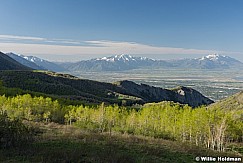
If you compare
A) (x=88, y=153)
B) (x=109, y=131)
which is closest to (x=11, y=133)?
(x=88, y=153)

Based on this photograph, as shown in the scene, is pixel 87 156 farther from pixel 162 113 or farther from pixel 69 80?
pixel 69 80

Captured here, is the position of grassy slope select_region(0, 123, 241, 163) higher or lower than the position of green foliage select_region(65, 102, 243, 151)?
higher

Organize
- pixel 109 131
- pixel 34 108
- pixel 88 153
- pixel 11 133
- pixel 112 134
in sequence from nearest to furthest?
pixel 88 153 → pixel 11 133 → pixel 112 134 → pixel 109 131 → pixel 34 108

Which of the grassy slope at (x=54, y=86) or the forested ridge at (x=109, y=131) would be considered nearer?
the forested ridge at (x=109, y=131)

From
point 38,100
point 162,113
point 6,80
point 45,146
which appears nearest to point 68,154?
point 45,146

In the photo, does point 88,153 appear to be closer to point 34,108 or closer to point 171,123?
point 171,123

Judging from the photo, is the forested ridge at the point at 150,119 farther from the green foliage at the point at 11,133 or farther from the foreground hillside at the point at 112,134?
the green foliage at the point at 11,133

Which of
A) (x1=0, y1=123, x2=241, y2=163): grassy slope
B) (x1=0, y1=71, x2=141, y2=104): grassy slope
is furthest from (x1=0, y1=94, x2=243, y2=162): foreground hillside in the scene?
(x1=0, y1=71, x2=141, y2=104): grassy slope

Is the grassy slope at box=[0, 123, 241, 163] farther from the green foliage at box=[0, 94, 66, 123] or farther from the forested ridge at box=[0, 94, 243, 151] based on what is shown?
the green foliage at box=[0, 94, 66, 123]

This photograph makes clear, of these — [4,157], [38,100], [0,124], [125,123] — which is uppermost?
[0,124]

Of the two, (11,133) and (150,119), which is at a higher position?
(11,133)

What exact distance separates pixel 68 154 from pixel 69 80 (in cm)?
16954

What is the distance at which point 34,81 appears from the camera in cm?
15000

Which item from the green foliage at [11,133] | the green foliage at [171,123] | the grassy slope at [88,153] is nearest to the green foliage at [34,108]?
the green foliage at [171,123]
